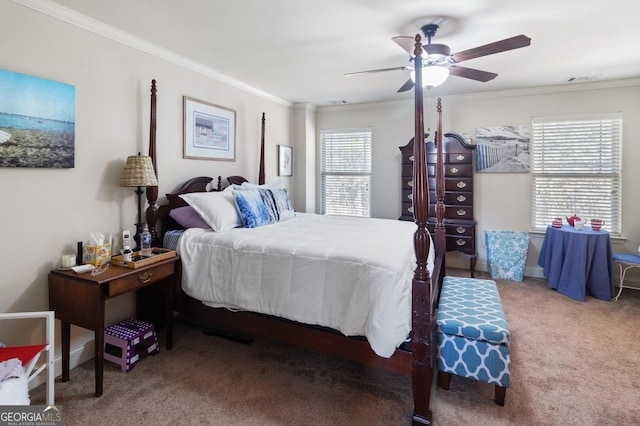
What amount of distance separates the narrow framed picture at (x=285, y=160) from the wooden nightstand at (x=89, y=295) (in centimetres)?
281

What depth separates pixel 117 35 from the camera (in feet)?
8.61

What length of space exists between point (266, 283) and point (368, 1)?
6.49 feet

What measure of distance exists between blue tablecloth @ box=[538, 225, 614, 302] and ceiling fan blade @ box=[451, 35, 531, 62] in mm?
2490

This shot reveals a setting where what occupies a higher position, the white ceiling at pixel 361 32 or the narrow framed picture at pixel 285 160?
the white ceiling at pixel 361 32

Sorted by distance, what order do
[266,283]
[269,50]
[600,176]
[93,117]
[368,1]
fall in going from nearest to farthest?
[368,1]
[266,283]
[93,117]
[269,50]
[600,176]

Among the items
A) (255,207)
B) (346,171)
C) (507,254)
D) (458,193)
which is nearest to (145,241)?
(255,207)

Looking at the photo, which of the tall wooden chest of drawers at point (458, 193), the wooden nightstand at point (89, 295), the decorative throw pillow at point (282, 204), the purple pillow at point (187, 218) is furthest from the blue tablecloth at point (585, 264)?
the wooden nightstand at point (89, 295)

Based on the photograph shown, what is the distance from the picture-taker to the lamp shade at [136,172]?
2.57 m

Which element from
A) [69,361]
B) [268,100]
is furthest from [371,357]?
[268,100]

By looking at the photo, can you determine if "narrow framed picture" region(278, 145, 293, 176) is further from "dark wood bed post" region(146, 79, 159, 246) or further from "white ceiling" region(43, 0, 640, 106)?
"dark wood bed post" region(146, 79, 159, 246)

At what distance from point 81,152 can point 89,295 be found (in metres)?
1.05

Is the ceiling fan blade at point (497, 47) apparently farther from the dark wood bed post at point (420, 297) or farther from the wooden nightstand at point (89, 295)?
the wooden nightstand at point (89, 295)

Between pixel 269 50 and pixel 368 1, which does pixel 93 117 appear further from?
pixel 368 1

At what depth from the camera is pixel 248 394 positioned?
2.12 metres
